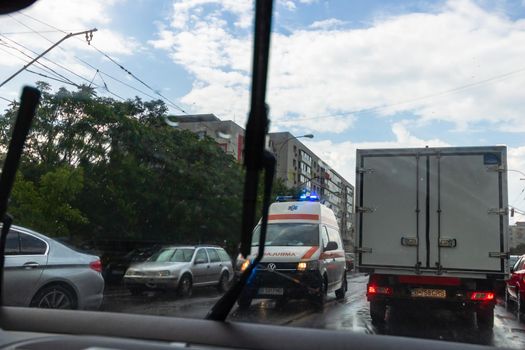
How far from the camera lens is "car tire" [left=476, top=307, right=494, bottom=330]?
6.83 meters

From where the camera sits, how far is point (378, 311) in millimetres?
6965

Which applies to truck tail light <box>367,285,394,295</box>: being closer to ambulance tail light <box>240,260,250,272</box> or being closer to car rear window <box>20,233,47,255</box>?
car rear window <box>20,233,47,255</box>

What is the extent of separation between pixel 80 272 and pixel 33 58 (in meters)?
3.44

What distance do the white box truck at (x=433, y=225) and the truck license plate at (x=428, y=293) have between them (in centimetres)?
1

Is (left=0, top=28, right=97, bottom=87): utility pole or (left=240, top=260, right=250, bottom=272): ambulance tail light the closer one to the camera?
(left=240, top=260, right=250, bottom=272): ambulance tail light

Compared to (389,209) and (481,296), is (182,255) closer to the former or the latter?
(389,209)

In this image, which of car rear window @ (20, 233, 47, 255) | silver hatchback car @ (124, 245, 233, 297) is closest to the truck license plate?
silver hatchback car @ (124, 245, 233, 297)

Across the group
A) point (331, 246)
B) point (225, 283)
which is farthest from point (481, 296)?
point (225, 283)

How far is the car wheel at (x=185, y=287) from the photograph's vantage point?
20.9 ft

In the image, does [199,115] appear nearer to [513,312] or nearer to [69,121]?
[69,121]

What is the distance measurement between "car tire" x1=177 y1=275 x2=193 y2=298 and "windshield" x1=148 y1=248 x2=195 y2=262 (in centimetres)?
33

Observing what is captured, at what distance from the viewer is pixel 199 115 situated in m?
3.02

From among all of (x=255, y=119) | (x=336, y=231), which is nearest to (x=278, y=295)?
(x=255, y=119)

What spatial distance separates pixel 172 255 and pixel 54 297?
1.75 metres
